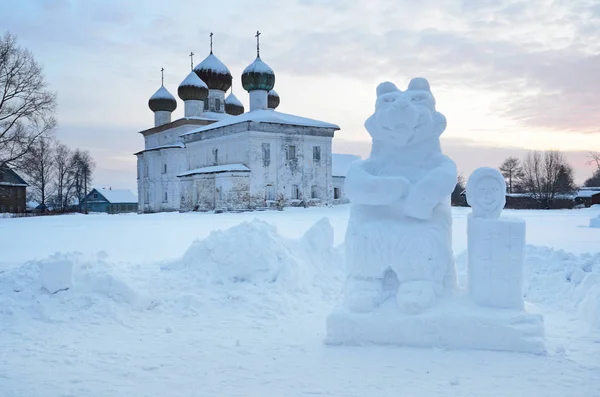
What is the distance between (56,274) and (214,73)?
31.3 meters

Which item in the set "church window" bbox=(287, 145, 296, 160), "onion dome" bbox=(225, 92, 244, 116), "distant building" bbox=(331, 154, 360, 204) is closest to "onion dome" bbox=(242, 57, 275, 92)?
"church window" bbox=(287, 145, 296, 160)

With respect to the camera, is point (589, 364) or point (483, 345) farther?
point (483, 345)

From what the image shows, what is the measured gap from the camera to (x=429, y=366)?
4.11 metres

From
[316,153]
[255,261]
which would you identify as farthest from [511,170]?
[255,261]

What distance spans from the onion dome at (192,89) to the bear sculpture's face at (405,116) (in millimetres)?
30429

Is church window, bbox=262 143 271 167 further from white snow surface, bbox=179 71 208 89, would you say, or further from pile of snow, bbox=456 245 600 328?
pile of snow, bbox=456 245 600 328

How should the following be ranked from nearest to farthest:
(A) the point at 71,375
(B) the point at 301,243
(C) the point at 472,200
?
(A) the point at 71,375 → (C) the point at 472,200 → (B) the point at 301,243

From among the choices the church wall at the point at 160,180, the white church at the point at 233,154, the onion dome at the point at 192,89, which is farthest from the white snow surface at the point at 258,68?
the church wall at the point at 160,180

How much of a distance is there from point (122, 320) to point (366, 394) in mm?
3131

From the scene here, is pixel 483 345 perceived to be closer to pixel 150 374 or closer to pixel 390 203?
pixel 390 203

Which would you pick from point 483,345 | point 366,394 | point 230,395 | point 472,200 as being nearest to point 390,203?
point 472,200

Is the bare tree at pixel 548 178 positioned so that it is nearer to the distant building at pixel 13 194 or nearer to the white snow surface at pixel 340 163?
the white snow surface at pixel 340 163

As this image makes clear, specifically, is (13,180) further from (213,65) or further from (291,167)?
(291,167)

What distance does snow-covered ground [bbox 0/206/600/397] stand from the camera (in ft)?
12.4
